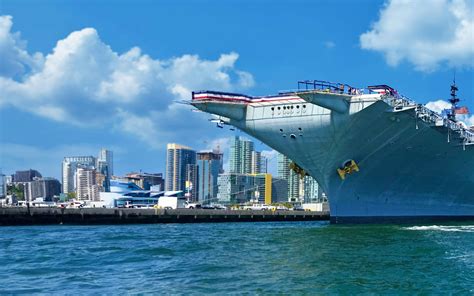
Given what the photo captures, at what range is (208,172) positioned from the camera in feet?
483

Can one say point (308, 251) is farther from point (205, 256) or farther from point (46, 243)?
point (46, 243)

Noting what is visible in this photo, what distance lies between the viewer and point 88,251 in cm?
2173

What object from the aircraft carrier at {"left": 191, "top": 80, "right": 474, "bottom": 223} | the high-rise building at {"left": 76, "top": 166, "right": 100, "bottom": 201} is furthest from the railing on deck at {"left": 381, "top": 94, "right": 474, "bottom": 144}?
the high-rise building at {"left": 76, "top": 166, "right": 100, "bottom": 201}

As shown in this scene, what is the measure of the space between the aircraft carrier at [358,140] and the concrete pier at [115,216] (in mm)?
23185

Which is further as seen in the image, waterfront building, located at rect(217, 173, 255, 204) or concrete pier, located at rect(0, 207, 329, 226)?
waterfront building, located at rect(217, 173, 255, 204)

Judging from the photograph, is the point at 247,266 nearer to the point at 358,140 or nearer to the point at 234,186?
the point at 358,140

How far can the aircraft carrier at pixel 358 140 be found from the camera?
89.9ft

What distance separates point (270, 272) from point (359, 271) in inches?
101

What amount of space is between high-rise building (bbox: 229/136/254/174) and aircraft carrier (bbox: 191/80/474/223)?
392 ft

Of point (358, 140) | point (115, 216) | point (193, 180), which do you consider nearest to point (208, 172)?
point (193, 180)

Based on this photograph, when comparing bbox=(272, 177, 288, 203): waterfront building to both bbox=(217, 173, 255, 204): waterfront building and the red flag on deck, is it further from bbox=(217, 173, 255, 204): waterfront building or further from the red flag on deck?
the red flag on deck

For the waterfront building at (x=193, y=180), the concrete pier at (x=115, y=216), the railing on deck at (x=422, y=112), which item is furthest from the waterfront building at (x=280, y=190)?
the railing on deck at (x=422, y=112)

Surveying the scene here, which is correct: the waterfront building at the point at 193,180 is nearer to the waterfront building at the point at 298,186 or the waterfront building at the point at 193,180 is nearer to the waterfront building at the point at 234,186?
the waterfront building at the point at 234,186

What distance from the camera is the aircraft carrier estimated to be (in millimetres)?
27391
